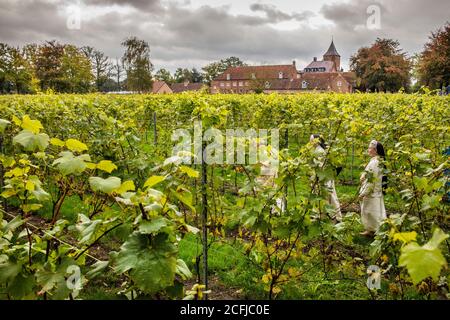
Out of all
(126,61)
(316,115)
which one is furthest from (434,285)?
(126,61)

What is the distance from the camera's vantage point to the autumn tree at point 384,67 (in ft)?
177

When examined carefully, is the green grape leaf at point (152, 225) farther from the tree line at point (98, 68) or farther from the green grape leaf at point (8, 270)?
the tree line at point (98, 68)

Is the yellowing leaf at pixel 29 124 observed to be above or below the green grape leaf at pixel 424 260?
above

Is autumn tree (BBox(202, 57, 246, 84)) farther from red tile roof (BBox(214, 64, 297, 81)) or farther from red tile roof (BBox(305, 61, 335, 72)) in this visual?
red tile roof (BBox(305, 61, 335, 72))

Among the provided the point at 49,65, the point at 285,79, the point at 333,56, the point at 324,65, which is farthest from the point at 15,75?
the point at 333,56

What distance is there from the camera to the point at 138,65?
6378cm

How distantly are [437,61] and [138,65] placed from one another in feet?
151

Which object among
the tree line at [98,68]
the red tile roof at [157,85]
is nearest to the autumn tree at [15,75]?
the tree line at [98,68]

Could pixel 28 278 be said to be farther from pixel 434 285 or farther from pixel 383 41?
pixel 383 41

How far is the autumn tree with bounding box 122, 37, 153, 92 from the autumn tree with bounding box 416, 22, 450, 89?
42.8m

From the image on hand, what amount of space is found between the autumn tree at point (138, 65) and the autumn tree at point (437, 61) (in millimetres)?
42779

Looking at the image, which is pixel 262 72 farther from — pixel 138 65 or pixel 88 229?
pixel 88 229

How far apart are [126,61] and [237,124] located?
57.6 metres

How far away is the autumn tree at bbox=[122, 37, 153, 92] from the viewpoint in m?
62.9
